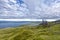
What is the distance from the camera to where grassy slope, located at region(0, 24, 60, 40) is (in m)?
2.67

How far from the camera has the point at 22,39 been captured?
105 inches

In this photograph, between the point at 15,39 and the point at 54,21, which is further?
the point at 54,21

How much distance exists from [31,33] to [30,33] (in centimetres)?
2

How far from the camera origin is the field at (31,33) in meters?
2.68

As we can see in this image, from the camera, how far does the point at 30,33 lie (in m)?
2.71

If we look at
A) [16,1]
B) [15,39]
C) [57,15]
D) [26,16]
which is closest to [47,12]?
[57,15]

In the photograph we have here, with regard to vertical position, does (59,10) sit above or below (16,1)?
below

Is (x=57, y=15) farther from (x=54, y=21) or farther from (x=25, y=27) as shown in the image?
(x=25, y=27)

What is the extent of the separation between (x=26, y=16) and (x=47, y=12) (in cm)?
47

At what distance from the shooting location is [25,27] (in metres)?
2.75

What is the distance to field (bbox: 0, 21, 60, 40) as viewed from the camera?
268 cm

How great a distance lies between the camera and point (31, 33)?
8.91 feet

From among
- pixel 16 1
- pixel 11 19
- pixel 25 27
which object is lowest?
pixel 25 27

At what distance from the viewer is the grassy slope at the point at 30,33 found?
267 cm
